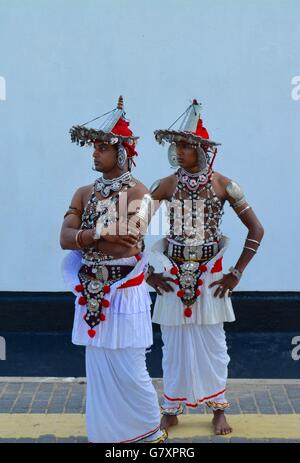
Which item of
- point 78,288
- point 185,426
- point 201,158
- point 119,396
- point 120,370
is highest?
point 201,158

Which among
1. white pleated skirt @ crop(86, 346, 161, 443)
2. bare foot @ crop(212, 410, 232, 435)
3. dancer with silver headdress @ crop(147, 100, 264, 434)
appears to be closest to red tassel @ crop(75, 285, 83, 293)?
white pleated skirt @ crop(86, 346, 161, 443)

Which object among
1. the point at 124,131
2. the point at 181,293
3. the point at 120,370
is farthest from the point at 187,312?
the point at 124,131

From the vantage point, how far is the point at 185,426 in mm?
5797

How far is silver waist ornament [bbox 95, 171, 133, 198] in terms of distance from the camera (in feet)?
16.6

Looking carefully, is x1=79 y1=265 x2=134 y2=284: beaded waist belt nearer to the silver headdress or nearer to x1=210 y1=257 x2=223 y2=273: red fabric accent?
x1=210 y1=257 x2=223 y2=273: red fabric accent

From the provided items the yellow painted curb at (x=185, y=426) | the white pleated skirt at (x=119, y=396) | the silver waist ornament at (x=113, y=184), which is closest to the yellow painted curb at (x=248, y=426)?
the yellow painted curb at (x=185, y=426)

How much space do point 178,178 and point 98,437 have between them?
6.02 ft

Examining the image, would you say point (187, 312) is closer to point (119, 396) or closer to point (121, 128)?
point (119, 396)

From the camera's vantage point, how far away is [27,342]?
789 centimetres

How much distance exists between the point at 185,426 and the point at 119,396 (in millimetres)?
950

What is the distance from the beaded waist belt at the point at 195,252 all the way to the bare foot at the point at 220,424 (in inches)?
44.1

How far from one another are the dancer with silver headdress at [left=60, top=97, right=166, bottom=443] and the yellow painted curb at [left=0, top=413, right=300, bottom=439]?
63 centimetres
